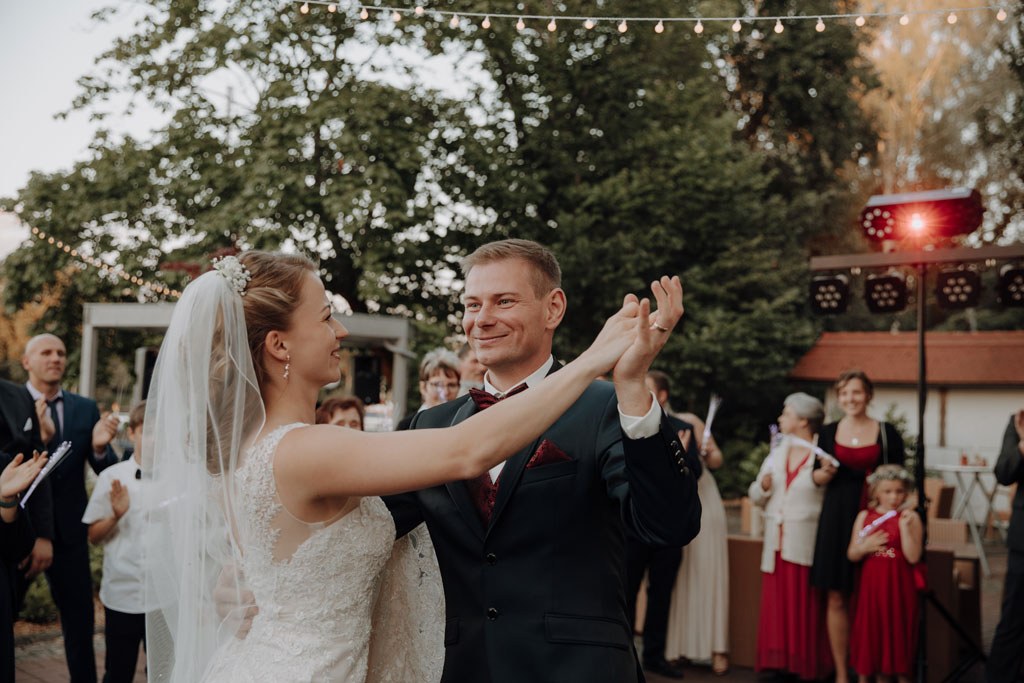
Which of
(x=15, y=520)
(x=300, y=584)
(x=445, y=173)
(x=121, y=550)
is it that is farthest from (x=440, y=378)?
(x=445, y=173)

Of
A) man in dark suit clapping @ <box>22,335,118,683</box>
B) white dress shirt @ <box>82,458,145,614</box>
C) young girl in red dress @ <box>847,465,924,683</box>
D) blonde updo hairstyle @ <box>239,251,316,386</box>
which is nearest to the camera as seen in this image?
blonde updo hairstyle @ <box>239,251,316,386</box>

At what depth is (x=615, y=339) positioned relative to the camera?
70.9 inches

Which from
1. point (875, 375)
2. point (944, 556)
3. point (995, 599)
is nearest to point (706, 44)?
point (875, 375)

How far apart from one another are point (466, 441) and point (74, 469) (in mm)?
4290

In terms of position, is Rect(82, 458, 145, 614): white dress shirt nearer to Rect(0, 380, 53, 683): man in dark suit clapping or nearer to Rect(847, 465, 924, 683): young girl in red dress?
Rect(0, 380, 53, 683): man in dark suit clapping

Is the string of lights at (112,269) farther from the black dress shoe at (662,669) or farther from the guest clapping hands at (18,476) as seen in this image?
the guest clapping hands at (18,476)

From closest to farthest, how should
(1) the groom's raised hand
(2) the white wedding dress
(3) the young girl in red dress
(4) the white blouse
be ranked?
(1) the groom's raised hand, (2) the white wedding dress, (3) the young girl in red dress, (4) the white blouse

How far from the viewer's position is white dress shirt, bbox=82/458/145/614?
14.0ft

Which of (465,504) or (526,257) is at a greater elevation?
(526,257)

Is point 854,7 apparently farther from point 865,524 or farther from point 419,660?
point 419,660

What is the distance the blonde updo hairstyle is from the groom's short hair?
0.45 m

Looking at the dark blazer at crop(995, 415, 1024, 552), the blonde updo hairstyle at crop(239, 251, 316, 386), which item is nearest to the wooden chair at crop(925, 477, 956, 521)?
the dark blazer at crop(995, 415, 1024, 552)

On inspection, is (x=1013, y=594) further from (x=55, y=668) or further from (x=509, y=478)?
(x=55, y=668)

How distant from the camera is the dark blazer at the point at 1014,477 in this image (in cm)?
512
